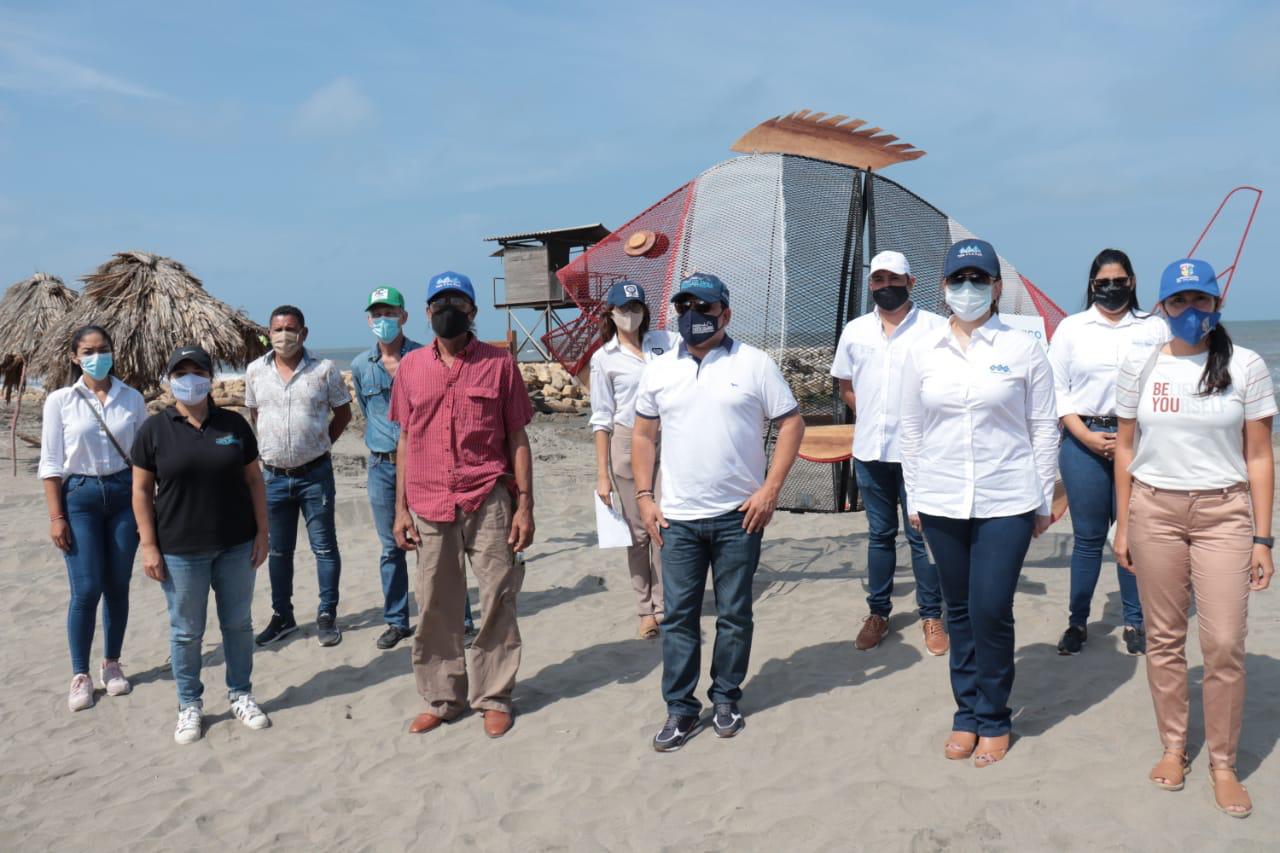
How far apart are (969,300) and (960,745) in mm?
1715

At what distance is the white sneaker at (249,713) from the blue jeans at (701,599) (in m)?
2.01

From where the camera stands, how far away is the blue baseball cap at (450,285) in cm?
404

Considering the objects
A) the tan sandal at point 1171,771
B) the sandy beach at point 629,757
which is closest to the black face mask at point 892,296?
the sandy beach at point 629,757

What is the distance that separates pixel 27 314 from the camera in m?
13.0

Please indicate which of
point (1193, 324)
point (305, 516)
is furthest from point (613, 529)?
point (1193, 324)

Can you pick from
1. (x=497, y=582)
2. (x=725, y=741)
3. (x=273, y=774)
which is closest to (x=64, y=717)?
(x=273, y=774)

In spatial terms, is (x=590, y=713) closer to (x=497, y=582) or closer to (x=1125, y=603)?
(x=497, y=582)

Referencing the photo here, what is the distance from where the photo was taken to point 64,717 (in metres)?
4.65

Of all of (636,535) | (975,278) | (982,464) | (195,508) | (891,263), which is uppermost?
(891,263)

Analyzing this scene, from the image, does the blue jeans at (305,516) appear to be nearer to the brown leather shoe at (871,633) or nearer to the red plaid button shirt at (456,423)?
the red plaid button shirt at (456,423)

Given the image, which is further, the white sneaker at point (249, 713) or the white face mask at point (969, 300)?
the white sneaker at point (249, 713)

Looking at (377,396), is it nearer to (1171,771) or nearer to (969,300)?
(969,300)

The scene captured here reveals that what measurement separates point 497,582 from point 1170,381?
9.05 feet

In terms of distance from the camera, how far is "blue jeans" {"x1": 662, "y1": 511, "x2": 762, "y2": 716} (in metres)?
3.72
